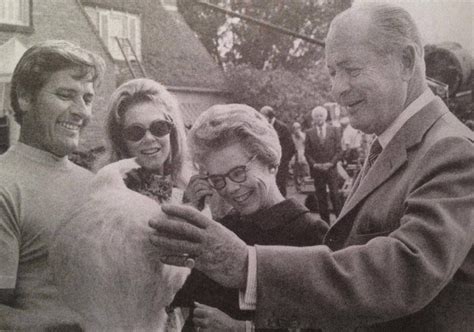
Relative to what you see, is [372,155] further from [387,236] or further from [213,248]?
[213,248]

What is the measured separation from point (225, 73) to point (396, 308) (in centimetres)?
83

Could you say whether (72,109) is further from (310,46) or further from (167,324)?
(310,46)

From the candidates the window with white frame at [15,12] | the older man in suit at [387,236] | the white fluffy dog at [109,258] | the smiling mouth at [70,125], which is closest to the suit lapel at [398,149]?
the older man in suit at [387,236]

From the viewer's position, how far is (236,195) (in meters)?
1.33

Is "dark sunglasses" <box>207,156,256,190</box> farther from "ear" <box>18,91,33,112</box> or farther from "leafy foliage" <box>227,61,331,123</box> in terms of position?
"ear" <box>18,91,33,112</box>

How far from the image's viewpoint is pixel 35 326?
48.1 inches

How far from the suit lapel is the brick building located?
45 cm

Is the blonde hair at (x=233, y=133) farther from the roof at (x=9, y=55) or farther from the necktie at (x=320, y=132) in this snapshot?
the roof at (x=9, y=55)

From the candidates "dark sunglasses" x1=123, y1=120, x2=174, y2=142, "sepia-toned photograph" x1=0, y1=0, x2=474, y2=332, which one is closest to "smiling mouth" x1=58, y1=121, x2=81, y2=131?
"sepia-toned photograph" x1=0, y1=0, x2=474, y2=332

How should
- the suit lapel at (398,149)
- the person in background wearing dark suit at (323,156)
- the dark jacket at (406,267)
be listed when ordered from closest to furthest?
the dark jacket at (406,267) → the suit lapel at (398,149) → the person in background wearing dark suit at (323,156)

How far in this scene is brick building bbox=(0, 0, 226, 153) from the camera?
1.29 meters

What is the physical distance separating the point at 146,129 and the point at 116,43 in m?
0.26

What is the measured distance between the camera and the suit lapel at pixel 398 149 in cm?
113

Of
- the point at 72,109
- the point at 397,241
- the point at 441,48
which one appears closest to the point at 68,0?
the point at 72,109
